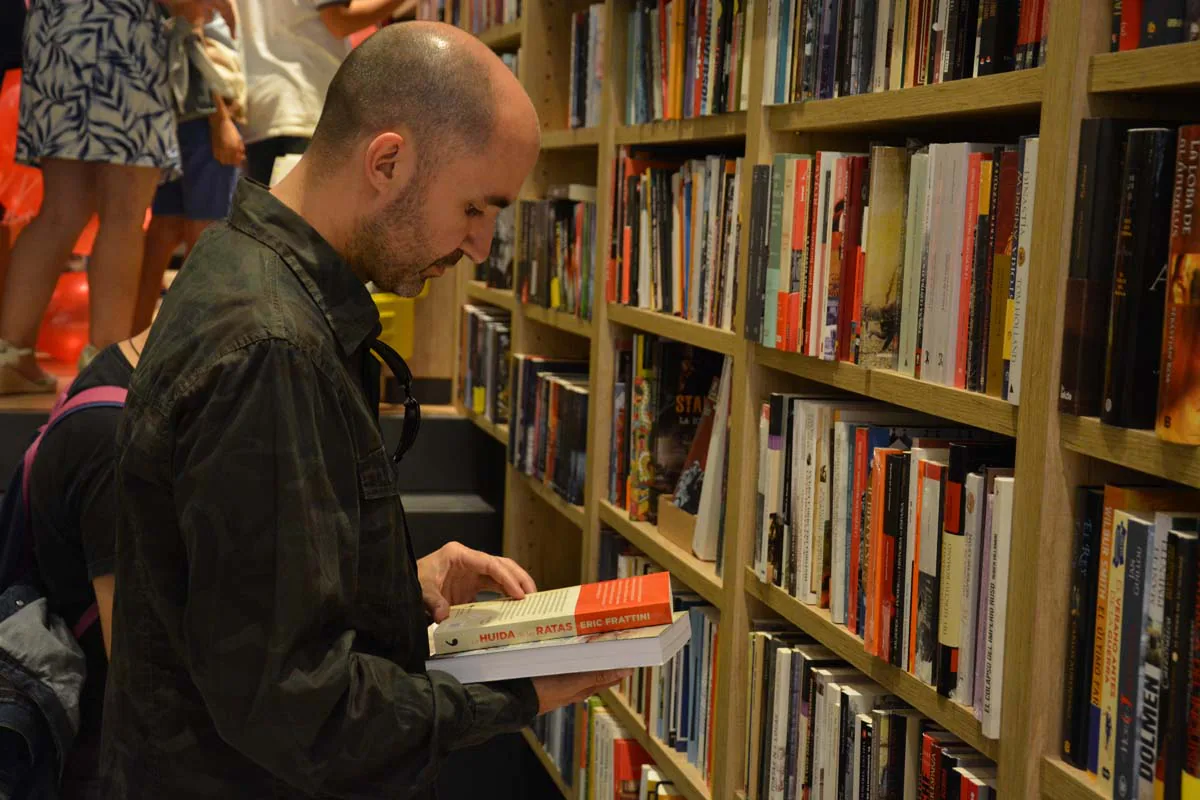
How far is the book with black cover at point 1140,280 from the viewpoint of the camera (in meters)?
1.18

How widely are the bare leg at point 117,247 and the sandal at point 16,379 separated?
28 centimetres

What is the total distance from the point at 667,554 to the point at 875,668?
76 cm

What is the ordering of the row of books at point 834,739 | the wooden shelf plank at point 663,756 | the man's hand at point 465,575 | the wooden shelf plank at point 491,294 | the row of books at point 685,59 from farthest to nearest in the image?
1. the wooden shelf plank at point 491,294
2. the wooden shelf plank at point 663,756
3. the row of books at point 685,59
4. the man's hand at point 465,575
5. the row of books at point 834,739

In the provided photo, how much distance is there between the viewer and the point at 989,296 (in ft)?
4.81

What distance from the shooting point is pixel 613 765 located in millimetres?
2750

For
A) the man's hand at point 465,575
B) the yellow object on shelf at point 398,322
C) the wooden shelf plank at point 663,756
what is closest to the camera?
the man's hand at point 465,575

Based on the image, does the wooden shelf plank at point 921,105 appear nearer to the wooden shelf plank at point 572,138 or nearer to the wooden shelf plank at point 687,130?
the wooden shelf plank at point 687,130

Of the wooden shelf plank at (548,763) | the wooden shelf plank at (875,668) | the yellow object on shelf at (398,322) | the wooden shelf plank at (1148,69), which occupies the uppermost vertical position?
the wooden shelf plank at (1148,69)

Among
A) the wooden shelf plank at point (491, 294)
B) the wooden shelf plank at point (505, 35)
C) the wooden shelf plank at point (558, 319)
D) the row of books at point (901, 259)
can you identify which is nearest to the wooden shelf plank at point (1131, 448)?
the row of books at point (901, 259)

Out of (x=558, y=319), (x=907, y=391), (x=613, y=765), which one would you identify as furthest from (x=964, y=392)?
(x=558, y=319)

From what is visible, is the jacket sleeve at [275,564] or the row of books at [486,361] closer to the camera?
the jacket sleeve at [275,564]

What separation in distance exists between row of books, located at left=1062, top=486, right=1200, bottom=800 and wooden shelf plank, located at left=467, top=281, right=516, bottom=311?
2.33 m

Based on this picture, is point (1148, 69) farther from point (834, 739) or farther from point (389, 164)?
point (834, 739)

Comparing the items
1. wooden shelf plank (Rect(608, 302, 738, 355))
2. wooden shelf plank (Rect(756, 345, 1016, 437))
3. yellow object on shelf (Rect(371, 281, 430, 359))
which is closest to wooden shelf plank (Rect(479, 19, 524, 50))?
yellow object on shelf (Rect(371, 281, 430, 359))
